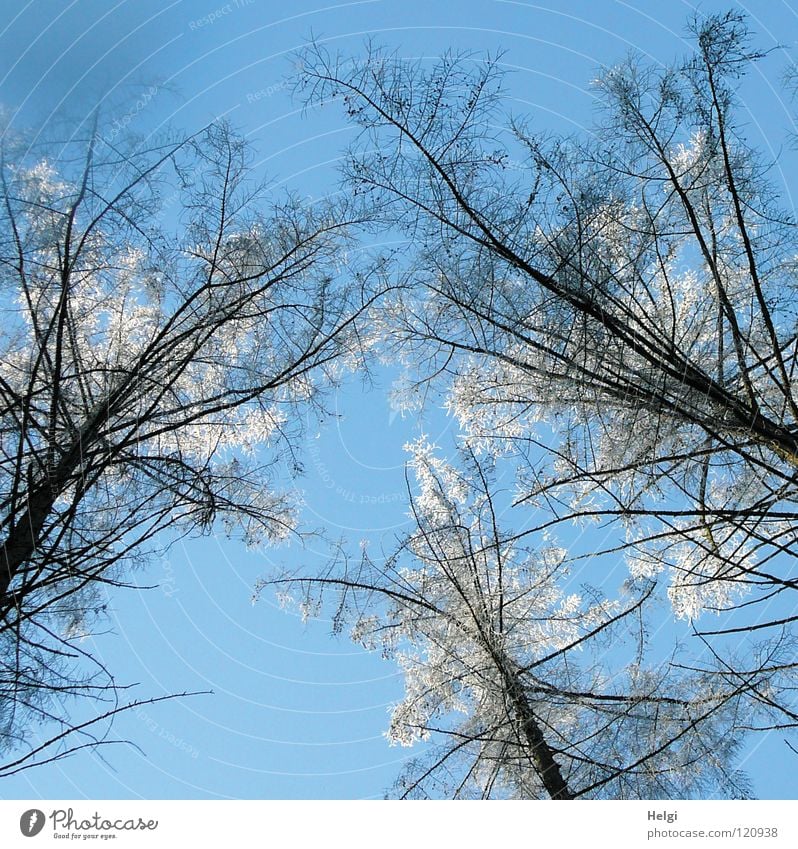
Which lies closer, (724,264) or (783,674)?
(783,674)

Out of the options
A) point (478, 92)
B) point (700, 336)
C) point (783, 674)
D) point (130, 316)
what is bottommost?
point (783, 674)

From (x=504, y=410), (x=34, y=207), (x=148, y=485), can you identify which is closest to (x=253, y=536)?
(x=148, y=485)

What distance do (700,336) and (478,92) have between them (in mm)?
1850

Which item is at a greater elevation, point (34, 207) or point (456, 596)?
point (34, 207)

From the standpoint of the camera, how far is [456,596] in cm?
544
